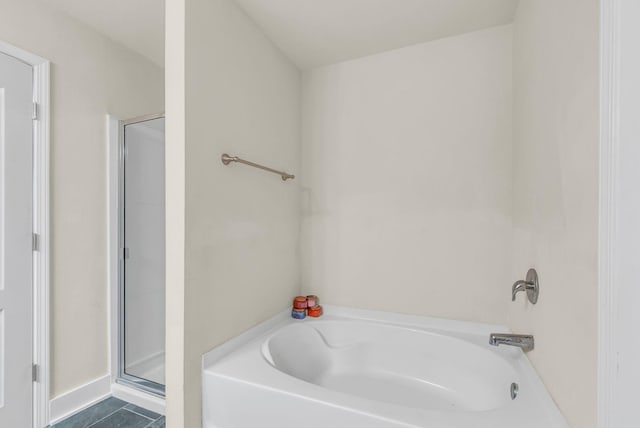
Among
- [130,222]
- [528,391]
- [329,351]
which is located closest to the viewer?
[528,391]

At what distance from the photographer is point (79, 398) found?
1.79 metres

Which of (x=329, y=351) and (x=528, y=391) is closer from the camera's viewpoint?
(x=528, y=391)

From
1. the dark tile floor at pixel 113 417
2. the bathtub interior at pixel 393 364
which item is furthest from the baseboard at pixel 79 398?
the bathtub interior at pixel 393 364

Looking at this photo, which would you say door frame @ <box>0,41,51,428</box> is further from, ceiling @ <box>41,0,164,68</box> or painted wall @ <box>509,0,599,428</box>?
painted wall @ <box>509,0,599,428</box>

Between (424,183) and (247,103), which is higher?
(247,103)

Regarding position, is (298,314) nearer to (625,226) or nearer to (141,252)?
(141,252)

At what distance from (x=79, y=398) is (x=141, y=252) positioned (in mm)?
925

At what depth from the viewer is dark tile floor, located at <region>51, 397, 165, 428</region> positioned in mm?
1683

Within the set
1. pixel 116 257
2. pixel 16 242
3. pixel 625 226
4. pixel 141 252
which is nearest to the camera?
pixel 625 226

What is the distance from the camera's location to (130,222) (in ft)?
6.88

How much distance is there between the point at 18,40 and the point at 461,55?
244 cm

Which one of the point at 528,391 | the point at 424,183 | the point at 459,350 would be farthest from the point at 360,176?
the point at 528,391

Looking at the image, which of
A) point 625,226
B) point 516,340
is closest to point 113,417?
point 516,340

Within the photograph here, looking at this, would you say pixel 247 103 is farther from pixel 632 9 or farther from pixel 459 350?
pixel 459 350
